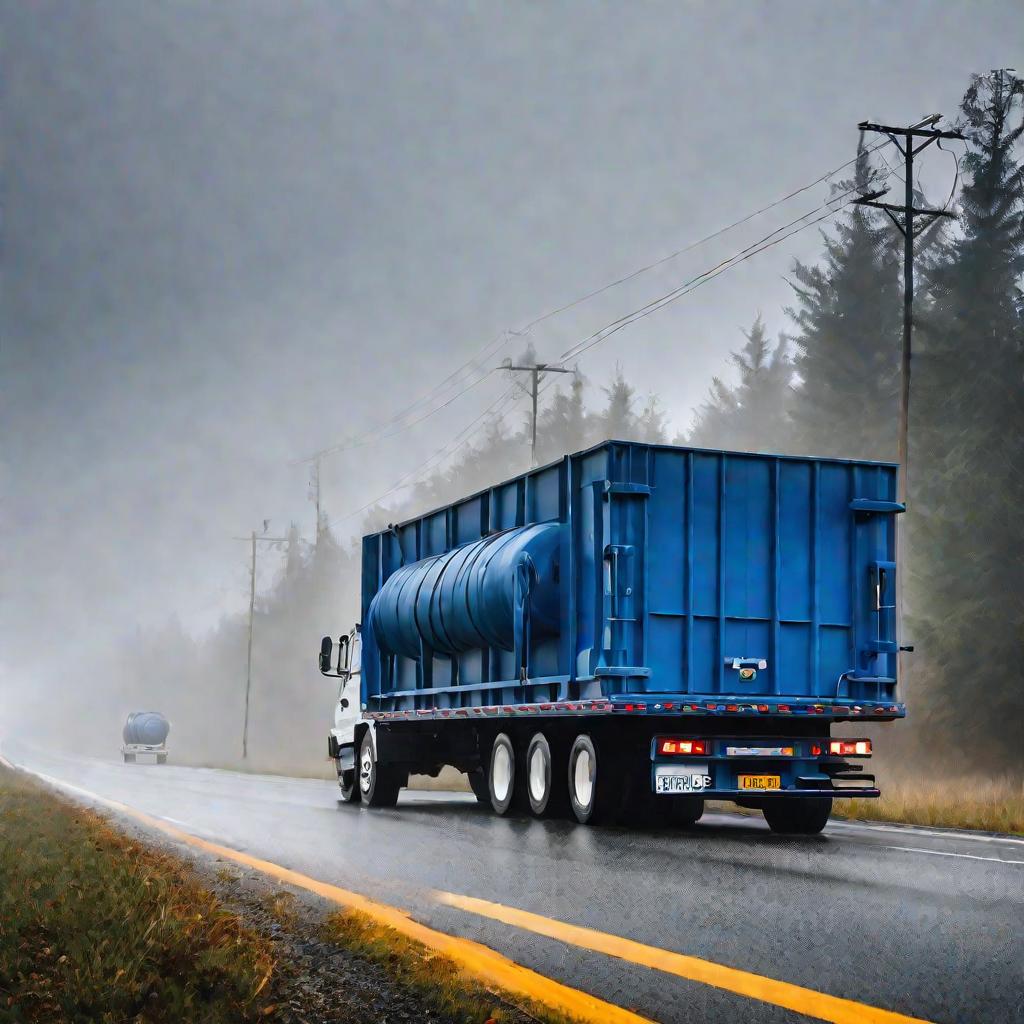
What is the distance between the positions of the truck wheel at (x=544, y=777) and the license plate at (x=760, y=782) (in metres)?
2.26

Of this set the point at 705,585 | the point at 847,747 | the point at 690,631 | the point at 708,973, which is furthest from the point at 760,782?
the point at 708,973

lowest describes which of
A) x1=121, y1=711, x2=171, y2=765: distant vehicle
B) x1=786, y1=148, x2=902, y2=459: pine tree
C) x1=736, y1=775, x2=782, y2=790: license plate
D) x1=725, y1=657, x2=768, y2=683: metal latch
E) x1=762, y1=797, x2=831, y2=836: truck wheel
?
x1=121, y1=711, x2=171, y2=765: distant vehicle

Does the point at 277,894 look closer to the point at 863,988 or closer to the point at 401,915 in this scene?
the point at 401,915

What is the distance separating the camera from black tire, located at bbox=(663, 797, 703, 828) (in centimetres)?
1669

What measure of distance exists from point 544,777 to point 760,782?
2638 mm

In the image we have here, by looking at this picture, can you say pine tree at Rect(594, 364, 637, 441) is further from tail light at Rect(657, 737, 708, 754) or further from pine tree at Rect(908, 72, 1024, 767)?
Result: tail light at Rect(657, 737, 708, 754)

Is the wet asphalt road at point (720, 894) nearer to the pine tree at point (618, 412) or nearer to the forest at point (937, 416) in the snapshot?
the forest at point (937, 416)

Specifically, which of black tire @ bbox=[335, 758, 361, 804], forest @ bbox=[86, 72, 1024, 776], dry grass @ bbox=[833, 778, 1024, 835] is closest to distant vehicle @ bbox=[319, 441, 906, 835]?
dry grass @ bbox=[833, 778, 1024, 835]

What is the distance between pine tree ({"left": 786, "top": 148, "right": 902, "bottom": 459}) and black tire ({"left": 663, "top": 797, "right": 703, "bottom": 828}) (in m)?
38.5

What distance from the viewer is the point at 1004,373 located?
42969mm

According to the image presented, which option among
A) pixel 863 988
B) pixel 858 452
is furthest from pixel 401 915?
pixel 858 452

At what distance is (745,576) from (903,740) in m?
27.5

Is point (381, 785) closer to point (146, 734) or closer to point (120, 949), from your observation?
point (120, 949)

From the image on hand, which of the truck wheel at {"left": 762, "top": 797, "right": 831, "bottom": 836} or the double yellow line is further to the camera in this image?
the truck wheel at {"left": 762, "top": 797, "right": 831, "bottom": 836}
